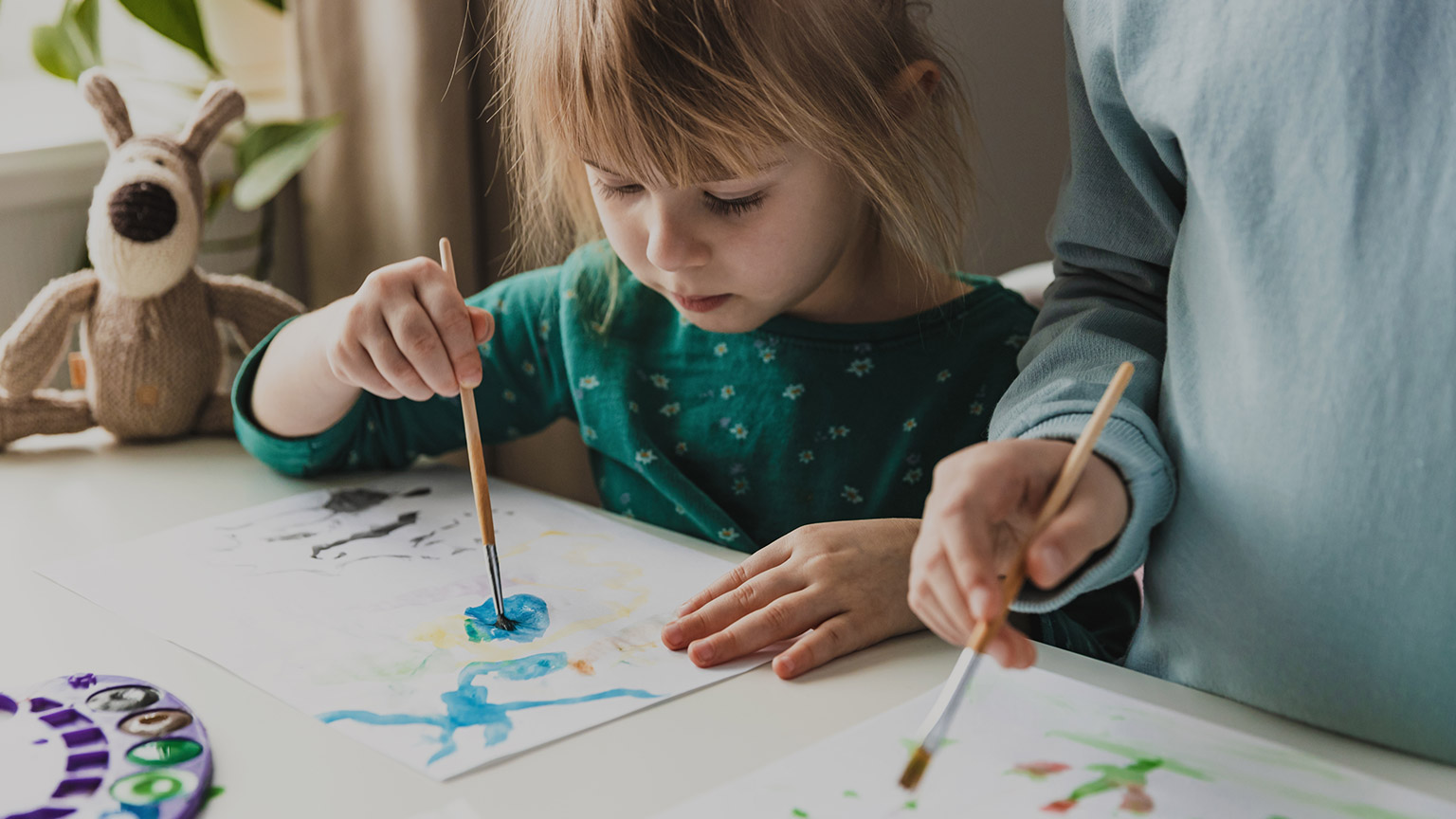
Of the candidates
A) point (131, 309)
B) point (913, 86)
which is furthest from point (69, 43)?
point (913, 86)

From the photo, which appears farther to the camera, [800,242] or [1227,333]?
[800,242]

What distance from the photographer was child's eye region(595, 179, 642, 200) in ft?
2.36

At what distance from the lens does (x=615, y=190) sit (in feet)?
2.39

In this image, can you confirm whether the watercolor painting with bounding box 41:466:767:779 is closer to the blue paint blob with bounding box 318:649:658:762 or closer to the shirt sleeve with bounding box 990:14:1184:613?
the blue paint blob with bounding box 318:649:658:762

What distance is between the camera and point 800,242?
2.42 ft

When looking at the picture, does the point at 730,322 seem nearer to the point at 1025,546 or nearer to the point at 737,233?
the point at 737,233

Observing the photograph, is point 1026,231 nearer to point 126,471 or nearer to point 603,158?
point 603,158

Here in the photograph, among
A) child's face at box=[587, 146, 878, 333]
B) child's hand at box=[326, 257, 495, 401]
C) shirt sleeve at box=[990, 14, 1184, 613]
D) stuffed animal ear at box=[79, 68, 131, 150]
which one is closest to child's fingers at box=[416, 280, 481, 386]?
child's hand at box=[326, 257, 495, 401]

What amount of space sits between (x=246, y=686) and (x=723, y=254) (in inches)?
14.0

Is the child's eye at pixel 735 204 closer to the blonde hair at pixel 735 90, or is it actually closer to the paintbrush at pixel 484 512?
the blonde hair at pixel 735 90

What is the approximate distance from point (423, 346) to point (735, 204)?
0.68 ft

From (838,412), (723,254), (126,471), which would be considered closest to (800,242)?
(723,254)

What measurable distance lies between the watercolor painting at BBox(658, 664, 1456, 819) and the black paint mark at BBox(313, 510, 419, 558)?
1.23ft

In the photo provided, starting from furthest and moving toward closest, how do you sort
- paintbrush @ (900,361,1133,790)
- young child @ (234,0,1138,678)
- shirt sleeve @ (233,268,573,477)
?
shirt sleeve @ (233,268,573,477) < young child @ (234,0,1138,678) < paintbrush @ (900,361,1133,790)
